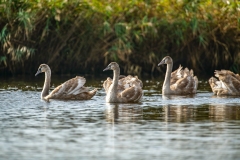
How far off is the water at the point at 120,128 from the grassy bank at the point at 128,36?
6.92m

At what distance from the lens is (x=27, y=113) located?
16500 millimetres

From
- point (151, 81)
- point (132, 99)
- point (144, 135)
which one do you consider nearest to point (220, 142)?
point (144, 135)

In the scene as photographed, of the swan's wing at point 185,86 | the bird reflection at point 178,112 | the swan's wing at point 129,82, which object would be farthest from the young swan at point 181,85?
the bird reflection at point 178,112

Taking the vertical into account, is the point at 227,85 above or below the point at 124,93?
above

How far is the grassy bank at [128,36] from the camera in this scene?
27.2m

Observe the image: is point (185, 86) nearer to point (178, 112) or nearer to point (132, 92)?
point (132, 92)

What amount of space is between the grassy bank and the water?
22.7 feet

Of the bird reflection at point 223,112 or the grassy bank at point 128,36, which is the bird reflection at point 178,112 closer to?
the bird reflection at point 223,112

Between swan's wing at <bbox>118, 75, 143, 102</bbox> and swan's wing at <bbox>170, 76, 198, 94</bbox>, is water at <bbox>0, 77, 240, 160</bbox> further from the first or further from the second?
swan's wing at <bbox>170, 76, 198, 94</bbox>

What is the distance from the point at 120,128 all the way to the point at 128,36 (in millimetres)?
13041

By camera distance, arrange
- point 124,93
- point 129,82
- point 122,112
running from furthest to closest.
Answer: point 129,82
point 124,93
point 122,112

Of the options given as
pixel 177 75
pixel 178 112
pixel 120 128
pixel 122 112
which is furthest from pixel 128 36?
pixel 120 128

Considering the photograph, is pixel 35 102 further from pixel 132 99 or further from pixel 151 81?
pixel 151 81

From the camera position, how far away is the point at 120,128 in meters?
14.4
